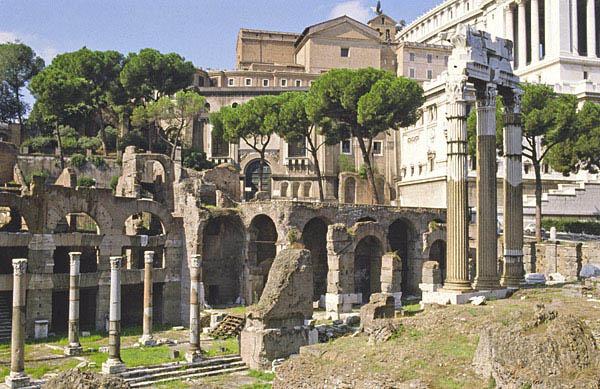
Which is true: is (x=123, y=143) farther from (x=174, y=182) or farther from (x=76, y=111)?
(x=174, y=182)

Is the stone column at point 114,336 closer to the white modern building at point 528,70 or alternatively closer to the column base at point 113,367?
the column base at point 113,367

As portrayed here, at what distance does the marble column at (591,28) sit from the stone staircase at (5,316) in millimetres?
49161

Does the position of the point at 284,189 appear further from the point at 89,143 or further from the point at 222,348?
the point at 222,348

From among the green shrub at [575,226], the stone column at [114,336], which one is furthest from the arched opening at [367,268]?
the stone column at [114,336]

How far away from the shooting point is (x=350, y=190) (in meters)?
50.6

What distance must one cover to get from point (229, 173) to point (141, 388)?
875 inches

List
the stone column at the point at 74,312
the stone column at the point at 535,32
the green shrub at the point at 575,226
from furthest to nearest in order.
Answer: the stone column at the point at 535,32
the green shrub at the point at 575,226
the stone column at the point at 74,312

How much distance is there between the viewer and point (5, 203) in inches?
1077

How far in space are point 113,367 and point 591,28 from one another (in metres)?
52.6

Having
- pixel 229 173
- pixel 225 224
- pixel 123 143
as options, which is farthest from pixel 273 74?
pixel 225 224

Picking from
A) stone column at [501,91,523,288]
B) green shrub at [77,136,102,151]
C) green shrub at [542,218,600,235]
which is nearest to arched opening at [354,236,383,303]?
green shrub at [542,218,600,235]

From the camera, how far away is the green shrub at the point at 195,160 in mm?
48406

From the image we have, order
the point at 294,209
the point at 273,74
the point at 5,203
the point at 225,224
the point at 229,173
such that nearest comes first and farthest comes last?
the point at 5,203
the point at 294,209
the point at 225,224
the point at 229,173
the point at 273,74

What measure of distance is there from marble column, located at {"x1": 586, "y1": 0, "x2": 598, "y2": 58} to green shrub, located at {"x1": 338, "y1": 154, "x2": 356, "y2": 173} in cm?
2222
